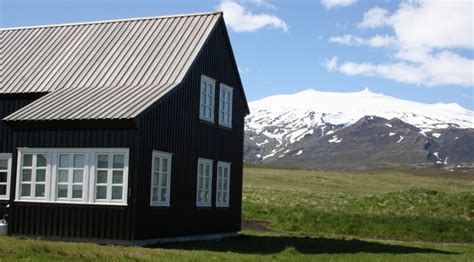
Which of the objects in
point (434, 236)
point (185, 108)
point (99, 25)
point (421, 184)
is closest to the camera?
point (185, 108)

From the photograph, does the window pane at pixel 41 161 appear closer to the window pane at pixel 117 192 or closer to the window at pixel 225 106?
the window pane at pixel 117 192

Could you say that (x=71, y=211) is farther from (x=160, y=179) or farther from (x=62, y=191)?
(x=160, y=179)

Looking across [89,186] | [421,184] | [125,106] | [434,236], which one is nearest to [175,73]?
[125,106]

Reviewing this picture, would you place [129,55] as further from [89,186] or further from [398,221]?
[398,221]

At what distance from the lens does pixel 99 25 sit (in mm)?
32594

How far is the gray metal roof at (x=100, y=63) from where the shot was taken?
85.4 ft

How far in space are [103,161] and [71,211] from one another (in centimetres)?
203

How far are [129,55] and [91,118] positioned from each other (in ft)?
18.7

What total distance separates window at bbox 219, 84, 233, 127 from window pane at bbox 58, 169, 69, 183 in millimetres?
8083

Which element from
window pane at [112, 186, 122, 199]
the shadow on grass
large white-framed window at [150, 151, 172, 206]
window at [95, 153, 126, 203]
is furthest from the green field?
Answer: window at [95, 153, 126, 203]

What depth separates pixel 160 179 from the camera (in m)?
26.3

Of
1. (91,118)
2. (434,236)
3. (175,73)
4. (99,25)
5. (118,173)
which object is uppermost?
(99,25)

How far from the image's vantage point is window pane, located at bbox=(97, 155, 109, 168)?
81.9 feet

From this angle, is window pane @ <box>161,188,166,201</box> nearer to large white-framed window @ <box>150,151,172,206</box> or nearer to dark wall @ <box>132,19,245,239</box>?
large white-framed window @ <box>150,151,172,206</box>
